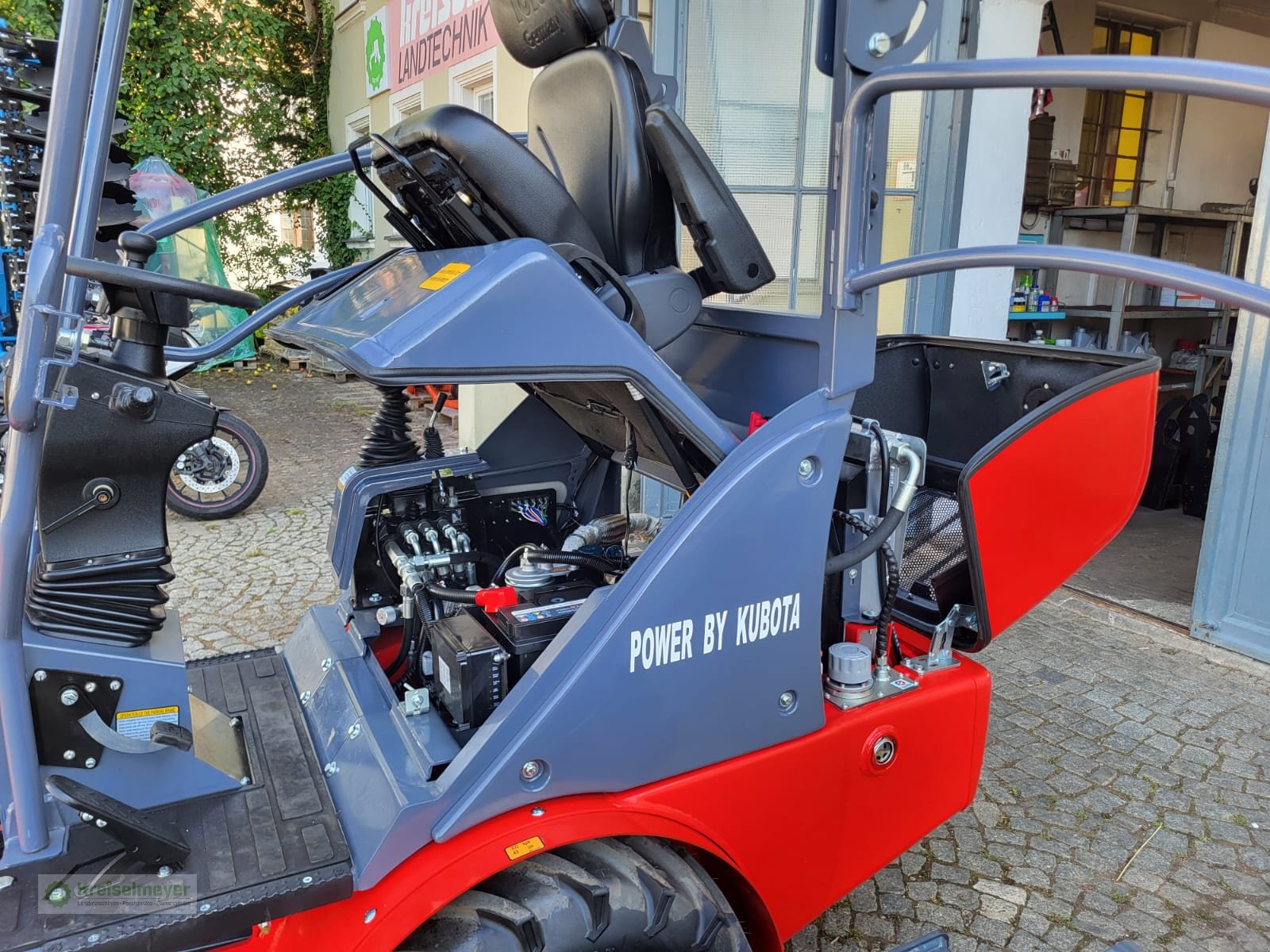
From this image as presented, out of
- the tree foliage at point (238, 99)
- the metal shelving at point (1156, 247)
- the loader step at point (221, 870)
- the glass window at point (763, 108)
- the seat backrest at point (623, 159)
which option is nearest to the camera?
the loader step at point (221, 870)

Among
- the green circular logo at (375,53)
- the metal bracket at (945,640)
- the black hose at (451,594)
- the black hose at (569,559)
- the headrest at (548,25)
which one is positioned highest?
the green circular logo at (375,53)

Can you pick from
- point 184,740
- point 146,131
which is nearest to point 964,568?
point 184,740

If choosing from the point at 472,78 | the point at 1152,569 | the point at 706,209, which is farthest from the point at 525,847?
the point at 472,78

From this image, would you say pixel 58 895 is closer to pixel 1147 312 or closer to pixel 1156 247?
pixel 1147 312

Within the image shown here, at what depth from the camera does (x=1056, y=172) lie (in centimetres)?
694

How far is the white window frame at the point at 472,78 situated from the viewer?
22.7 feet

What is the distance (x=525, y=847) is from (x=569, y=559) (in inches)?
25.8

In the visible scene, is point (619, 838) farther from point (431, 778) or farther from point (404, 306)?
point (404, 306)

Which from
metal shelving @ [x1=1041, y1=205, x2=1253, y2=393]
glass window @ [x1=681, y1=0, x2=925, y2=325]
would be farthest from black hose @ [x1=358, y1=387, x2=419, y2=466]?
metal shelving @ [x1=1041, y1=205, x2=1253, y2=393]

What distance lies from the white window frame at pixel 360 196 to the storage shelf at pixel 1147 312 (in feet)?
28.4

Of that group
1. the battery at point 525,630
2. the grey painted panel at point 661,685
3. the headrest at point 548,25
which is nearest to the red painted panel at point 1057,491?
the grey painted panel at point 661,685

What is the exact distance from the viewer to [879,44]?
1790 millimetres

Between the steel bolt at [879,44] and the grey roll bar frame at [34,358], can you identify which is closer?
the grey roll bar frame at [34,358]

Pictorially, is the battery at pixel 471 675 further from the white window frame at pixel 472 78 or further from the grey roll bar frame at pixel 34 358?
the white window frame at pixel 472 78
